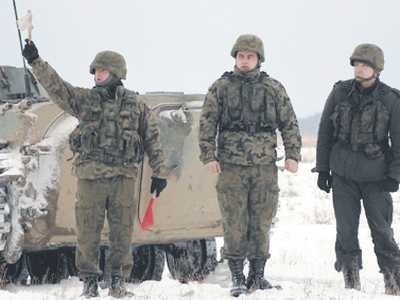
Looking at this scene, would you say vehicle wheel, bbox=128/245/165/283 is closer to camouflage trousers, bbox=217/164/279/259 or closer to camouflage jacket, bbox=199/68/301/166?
camouflage trousers, bbox=217/164/279/259

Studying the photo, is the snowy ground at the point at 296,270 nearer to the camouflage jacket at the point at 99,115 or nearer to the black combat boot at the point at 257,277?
the black combat boot at the point at 257,277

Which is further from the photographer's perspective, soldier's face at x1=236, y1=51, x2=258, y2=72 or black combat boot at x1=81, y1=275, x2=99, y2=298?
soldier's face at x1=236, y1=51, x2=258, y2=72

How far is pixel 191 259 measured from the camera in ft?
35.4

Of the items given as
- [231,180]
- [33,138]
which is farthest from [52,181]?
[231,180]

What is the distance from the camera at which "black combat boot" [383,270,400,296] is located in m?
7.42

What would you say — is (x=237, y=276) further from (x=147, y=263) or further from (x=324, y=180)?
(x=147, y=263)

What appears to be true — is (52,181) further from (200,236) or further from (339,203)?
(339,203)

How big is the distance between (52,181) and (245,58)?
2.41 m

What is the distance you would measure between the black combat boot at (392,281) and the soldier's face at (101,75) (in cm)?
266

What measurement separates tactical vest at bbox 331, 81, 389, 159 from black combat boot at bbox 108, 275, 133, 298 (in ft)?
6.65

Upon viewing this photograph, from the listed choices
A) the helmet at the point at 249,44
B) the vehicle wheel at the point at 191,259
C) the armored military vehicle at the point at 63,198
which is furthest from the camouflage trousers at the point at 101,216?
the vehicle wheel at the point at 191,259

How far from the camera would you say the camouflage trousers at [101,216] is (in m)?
7.05

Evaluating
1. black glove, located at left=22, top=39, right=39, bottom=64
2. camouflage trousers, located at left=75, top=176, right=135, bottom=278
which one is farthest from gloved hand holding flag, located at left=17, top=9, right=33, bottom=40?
camouflage trousers, located at left=75, top=176, right=135, bottom=278

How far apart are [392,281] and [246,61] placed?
6.74ft
